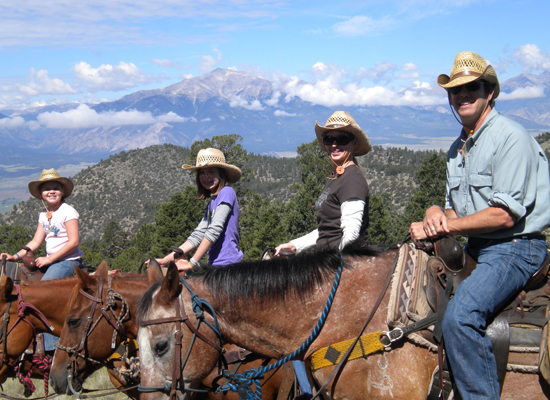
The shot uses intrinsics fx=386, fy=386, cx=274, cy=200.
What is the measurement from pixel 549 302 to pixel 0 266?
6324 millimetres

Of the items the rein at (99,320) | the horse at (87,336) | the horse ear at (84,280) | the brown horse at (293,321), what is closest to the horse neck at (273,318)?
the brown horse at (293,321)

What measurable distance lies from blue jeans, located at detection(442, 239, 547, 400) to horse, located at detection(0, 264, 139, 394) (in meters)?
3.95

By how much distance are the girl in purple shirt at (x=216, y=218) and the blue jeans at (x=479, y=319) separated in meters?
2.80

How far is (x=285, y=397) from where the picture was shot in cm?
359

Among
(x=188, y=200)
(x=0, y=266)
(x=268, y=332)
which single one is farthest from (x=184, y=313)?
(x=188, y=200)

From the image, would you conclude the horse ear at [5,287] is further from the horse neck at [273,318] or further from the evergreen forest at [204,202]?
the evergreen forest at [204,202]

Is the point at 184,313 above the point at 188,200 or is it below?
above

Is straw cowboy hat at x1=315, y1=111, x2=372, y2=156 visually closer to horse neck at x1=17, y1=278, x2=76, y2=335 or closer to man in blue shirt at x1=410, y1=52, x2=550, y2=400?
man in blue shirt at x1=410, y1=52, x2=550, y2=400

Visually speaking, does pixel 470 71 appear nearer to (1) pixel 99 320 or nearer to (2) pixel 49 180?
(1) pixel 99 320

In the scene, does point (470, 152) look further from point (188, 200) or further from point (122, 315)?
point (188, 200)

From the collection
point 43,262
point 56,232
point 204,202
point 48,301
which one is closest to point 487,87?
point 48,301

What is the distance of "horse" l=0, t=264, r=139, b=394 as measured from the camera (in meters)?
4.42

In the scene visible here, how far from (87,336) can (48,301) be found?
82 centimetres

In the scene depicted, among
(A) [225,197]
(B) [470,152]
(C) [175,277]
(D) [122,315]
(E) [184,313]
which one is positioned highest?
(B) [470,152]
